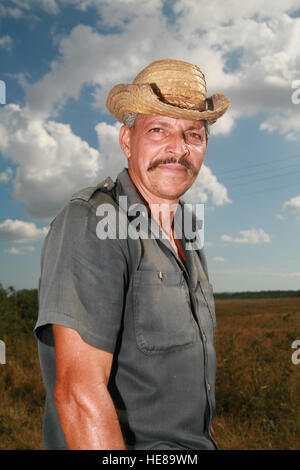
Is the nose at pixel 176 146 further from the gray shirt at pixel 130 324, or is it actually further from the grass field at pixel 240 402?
the grass field at pixel 240 402

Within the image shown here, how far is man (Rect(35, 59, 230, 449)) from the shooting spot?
1.72 meters

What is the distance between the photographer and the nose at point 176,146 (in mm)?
2607

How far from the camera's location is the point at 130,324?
1947 millimetres

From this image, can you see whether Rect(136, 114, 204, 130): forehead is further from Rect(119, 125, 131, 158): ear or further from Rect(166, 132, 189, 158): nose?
Rect(119, 125, 131, 158): ear

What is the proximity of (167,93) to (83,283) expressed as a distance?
4.94ft

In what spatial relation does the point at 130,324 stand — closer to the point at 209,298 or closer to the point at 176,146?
the point at 209,298

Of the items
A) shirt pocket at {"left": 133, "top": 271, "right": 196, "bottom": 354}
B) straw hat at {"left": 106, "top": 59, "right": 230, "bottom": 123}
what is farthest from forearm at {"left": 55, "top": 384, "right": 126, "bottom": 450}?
straw hat at {"left": 106, "top": 59, "right": 230, "bottom": 123}

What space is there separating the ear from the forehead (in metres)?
0.18

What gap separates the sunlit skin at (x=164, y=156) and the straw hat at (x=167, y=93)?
80 mm

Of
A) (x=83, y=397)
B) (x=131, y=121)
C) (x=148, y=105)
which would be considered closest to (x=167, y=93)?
(x=148, y=105)

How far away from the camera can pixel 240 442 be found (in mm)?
5367
